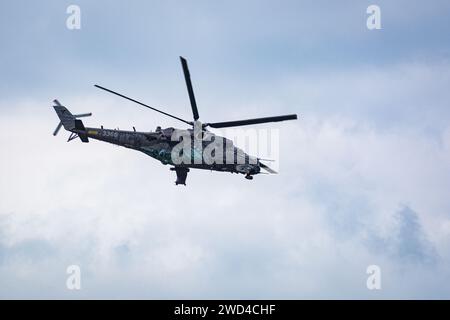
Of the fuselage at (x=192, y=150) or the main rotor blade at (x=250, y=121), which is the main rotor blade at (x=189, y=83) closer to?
the main rotor blade at (x=250, y=121)

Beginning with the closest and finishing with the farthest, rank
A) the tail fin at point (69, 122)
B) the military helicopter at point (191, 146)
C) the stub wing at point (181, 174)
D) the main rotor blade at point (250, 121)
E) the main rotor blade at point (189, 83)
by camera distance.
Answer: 1. the main rotor blade at point (250, 121)
2. the main rotor blade at point (189, 83)
3. the military helicopter at point (191, 146)
4. the stub wing at point (181, 174)
5. the tail fin at point (69, 122)

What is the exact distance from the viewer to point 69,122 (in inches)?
2286

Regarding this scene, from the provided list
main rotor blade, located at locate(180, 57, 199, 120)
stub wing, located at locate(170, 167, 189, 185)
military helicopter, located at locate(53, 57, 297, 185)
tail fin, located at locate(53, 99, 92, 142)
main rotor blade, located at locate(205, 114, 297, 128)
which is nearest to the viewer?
main rotor blade, located at locate(205, 114, 297, 128)

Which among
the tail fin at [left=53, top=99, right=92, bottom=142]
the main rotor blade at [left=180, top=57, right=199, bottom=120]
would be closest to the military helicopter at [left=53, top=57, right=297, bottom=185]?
the main rotor blade at [left=180, top=57, right=199, bottom=120]

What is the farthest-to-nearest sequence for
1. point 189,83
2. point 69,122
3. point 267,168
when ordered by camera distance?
point 69,122, point 267,168, point 189,83

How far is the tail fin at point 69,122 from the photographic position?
187ft

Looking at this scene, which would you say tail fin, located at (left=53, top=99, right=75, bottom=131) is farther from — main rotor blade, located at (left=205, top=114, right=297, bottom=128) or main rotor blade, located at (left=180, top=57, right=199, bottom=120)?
main rotor blade, located at (left=205, top=114, right=297, bottom=128)

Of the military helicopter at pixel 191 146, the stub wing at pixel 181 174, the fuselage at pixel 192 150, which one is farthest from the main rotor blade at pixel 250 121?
the stub wing at pixel 181 174

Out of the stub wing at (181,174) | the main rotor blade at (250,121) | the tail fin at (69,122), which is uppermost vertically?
the tail fin at (69,122)

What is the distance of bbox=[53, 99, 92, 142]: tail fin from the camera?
5694 cm

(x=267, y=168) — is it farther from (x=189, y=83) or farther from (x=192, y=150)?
(x=189, y=83)

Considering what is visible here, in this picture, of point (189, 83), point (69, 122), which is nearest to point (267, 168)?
point (189, 83)
